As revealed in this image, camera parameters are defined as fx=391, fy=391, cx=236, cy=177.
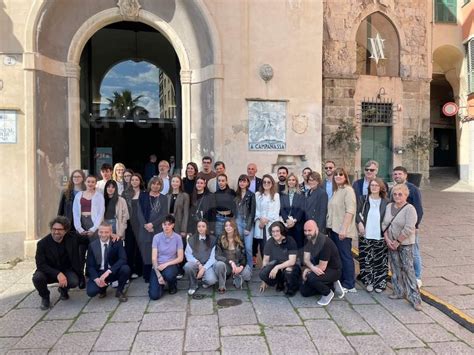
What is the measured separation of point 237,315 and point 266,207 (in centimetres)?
174

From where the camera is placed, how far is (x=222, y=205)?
580 cm

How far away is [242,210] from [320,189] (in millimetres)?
1176

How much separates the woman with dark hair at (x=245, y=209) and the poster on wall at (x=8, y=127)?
432 cm

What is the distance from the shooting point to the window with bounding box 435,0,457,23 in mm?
18266

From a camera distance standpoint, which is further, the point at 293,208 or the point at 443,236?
the point at 443,236

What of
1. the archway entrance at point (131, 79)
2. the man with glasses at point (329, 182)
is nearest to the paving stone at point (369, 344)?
the man with glasses at point (329, 182)

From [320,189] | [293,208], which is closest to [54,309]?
[293,208]

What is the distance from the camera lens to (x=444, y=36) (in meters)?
18.4

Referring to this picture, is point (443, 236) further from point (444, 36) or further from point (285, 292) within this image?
point (444, 36)

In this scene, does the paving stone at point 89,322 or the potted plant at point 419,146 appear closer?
the paving stone at point 89,322

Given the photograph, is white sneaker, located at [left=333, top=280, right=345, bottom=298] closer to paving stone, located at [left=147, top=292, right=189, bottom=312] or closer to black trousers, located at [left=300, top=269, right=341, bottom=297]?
black trousers, located at [left=300, top=269, right=341, bottom=297]

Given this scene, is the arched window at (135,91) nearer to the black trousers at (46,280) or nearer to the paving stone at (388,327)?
the black trousers at (46,280)

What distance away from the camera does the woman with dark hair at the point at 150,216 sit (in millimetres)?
5656

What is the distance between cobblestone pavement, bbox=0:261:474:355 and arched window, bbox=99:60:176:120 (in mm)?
6082
